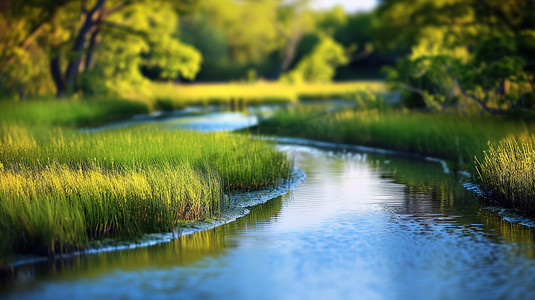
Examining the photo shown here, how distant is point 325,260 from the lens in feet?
29.4

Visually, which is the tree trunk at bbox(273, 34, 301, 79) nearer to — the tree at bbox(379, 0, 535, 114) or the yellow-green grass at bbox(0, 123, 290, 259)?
the tree at bbox(379, 0, 535, 114)

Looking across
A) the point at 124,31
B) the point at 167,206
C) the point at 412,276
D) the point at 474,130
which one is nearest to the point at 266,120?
the point at 474,130

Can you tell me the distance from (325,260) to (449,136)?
11602 mm

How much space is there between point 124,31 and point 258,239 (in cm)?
3002

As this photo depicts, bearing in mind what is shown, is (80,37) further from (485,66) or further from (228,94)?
(485,66)

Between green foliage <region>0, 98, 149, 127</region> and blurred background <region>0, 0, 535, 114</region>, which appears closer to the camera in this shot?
blurred background <region>0, 0, 535, 114</region>

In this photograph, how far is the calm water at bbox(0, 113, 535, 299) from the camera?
777cm

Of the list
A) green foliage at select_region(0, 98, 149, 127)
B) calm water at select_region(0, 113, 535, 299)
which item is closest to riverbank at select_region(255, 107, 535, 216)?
calm water at select_region(0, 113, 535, 299)

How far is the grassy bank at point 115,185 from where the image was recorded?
9523 mm

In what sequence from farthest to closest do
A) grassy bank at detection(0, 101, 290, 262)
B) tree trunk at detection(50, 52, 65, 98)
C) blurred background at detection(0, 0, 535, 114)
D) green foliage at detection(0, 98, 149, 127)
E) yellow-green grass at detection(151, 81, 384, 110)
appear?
yellow-green grass at detection(151, 81, 384, 110)
tree trunk at detection(50, 52, 65, 98)
green foliage at detection(0, 98, 149, 127)
blurred background at detection(0, 0, 535, 114)
grassy bank at detection(0, 101, 290, 262)

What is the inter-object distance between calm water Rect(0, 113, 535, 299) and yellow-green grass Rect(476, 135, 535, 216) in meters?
0.43

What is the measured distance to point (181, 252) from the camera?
9.49m

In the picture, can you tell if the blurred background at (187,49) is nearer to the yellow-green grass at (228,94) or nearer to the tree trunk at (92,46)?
the tree trunk at (92,46)

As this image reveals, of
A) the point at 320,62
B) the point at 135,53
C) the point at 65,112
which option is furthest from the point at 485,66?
the point at 320,62
